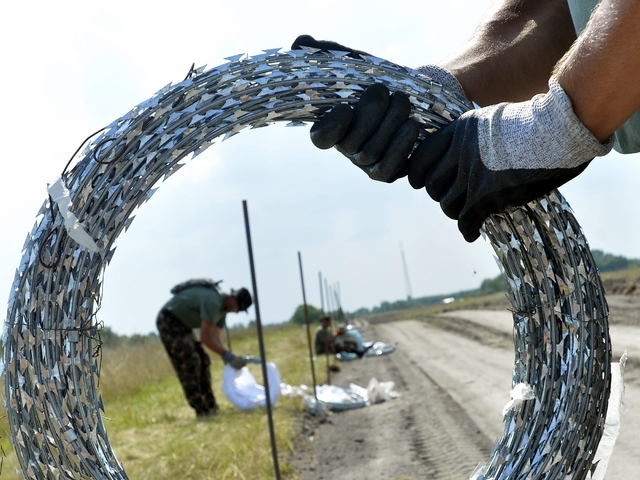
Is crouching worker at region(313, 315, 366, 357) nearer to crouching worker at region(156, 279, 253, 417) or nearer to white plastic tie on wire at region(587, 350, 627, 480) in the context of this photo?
crouching worker at region(156, 279, 253, 417)

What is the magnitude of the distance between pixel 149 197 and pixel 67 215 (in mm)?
291

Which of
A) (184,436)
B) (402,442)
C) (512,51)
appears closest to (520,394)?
(512,51)

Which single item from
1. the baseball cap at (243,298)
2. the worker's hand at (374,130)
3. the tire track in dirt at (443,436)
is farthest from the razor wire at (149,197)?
the baseball cap at (243,298)

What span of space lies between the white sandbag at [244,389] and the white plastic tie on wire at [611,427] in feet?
19.5

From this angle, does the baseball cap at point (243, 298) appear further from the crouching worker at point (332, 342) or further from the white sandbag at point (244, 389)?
the crouching worker at point (332, 342)

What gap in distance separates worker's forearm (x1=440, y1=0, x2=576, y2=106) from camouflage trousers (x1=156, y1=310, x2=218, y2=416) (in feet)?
21.2

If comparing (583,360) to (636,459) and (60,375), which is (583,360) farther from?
(636,459)

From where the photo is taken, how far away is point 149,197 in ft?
6.29

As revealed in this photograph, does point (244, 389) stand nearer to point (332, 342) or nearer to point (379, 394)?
point (379, 394)

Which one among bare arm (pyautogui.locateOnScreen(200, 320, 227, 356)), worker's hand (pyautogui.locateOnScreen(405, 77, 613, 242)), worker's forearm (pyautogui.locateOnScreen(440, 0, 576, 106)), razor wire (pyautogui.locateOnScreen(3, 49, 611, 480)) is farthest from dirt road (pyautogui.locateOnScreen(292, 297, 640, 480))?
bare arm (pyautogui.locateOnScreen(200, 320, 227, 356))

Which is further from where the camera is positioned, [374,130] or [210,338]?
[210,338]

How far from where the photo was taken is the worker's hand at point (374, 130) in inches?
69.1

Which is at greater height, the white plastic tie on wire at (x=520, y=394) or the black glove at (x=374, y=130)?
the black glove at (x=374, y=130)

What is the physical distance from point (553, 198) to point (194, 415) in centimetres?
741
